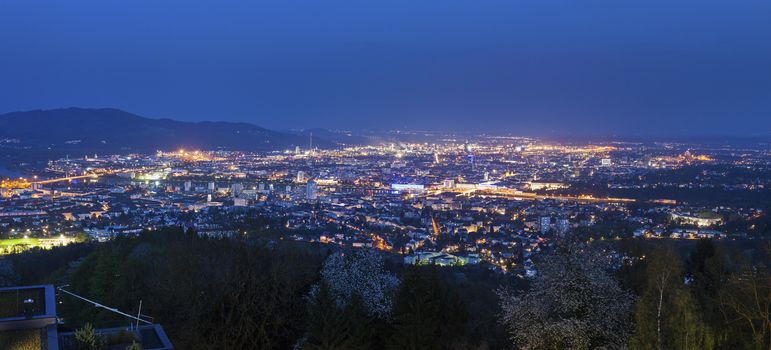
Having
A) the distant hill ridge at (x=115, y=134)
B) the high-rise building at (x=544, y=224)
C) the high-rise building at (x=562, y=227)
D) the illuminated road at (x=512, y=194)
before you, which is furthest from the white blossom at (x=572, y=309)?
the distant hill ridge at (x=115, y=134)

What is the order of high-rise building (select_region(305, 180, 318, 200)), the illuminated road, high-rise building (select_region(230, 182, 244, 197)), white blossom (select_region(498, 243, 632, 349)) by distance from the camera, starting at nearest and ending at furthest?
white blossom (select_region(498, 243, 632, 349))
the illuminated road
high-rise building (select_region(305, 180, 318, 200))
high-rise building (select_region(230, 182, 244, 197))

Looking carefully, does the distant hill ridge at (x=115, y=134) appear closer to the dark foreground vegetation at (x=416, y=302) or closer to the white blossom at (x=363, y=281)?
the dark foreground vegetation at (x=416, y=302)

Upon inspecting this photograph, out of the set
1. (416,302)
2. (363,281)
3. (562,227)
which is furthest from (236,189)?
(416,302)

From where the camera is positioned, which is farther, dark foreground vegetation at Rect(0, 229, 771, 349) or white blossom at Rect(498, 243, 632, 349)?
white blossom at Rect(498, 243, 632, 349)

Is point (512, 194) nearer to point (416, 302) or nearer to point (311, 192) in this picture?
point (311, 192)

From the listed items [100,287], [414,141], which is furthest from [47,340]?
[414,141]

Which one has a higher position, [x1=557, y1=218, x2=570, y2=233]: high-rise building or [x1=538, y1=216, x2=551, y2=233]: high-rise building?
[x1=557, y1=218, x2=570, y2=233]: high-rise building

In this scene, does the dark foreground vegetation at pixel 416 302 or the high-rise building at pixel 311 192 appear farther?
the high-rise building at pixel 311 192

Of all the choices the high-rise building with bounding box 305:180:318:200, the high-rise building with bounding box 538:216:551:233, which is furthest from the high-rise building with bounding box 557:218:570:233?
the high-rise building with bounding box 305:180:318:200

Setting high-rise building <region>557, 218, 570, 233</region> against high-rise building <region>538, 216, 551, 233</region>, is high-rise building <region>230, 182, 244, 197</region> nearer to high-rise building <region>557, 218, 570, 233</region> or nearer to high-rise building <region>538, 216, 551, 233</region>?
high-rise building <region>538, 216, 551, 233</region>
